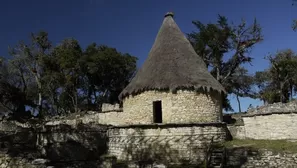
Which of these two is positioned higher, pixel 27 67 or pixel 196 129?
pixel 27 67

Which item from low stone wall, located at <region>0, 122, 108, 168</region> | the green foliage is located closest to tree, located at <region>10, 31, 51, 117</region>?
the green foliage

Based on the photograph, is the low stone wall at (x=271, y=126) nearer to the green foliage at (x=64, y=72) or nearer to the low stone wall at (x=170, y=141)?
the low stone wall at (x=170, y=141)

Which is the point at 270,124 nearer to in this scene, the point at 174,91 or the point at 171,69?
the point at 174,91

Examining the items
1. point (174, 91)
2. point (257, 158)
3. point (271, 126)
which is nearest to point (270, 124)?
point (271, 126)

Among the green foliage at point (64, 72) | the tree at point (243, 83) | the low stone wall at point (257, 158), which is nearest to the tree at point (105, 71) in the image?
the green foliage at point (64, 72)

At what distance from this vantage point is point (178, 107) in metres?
12.5

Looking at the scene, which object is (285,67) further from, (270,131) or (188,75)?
(188,75)

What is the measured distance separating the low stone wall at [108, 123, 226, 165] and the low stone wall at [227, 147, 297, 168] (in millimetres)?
1386

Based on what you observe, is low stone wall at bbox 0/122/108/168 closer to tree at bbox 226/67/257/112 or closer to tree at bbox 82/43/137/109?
tree at bbox 82/43/137/109

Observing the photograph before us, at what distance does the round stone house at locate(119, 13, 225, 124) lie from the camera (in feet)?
41.3

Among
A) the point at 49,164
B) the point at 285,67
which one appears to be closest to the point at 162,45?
the point at 49,164

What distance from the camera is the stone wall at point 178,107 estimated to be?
12508 mm

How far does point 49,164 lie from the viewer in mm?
7969

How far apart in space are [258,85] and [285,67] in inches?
303
